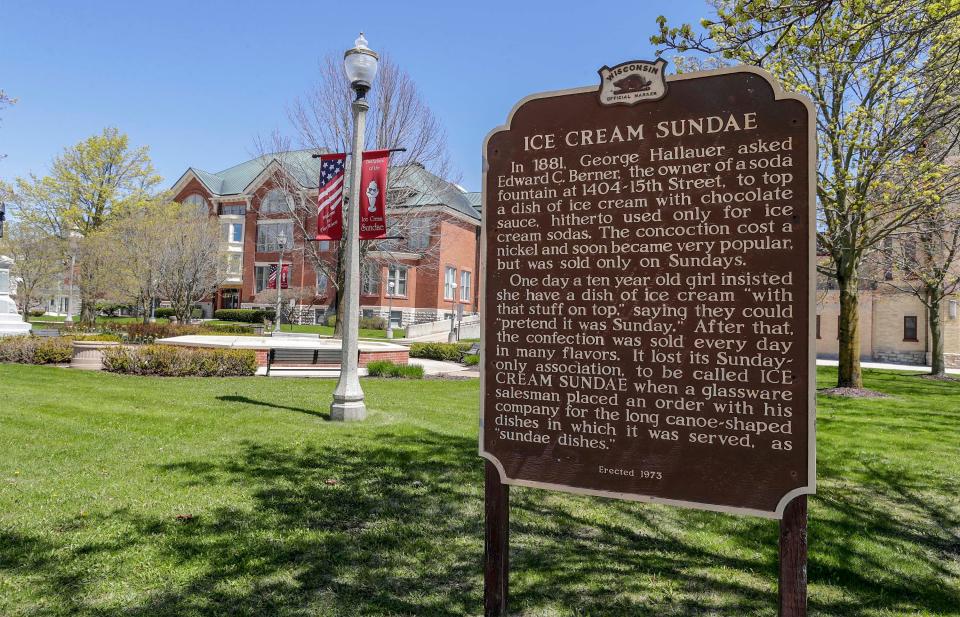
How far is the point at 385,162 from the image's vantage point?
29.3 ft

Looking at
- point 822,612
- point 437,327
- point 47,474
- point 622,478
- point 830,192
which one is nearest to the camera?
point 622,478

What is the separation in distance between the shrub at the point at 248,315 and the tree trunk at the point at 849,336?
36643 mm

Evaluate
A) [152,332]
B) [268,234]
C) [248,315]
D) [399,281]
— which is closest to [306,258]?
[399,281]

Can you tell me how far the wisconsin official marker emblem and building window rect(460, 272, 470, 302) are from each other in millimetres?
43394

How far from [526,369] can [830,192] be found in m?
11.5

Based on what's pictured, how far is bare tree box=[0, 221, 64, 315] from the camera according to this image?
119 feet

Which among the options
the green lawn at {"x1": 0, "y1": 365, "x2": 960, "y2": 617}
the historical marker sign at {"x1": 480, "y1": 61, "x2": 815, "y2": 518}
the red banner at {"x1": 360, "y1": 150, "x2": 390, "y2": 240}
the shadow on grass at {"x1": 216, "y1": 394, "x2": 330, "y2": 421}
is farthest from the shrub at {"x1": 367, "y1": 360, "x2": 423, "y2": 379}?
the historical marker sign at {"x1": 480, "y1": 61, "x2": 815, "y2": 518}

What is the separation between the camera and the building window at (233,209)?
50.4 m

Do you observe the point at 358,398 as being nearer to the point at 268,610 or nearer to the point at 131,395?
the point at 131,395

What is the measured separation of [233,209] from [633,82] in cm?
5258

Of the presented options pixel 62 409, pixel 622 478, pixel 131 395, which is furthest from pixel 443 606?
pixel 131 395

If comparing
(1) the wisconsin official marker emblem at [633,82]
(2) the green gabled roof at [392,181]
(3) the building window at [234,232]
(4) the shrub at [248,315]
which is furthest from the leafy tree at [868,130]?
(3) the building window at [234,232]

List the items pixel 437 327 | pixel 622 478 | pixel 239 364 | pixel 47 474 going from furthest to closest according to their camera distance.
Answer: pixel 437 327
pixel 239 364
pixel 47 474
pixel 622 478

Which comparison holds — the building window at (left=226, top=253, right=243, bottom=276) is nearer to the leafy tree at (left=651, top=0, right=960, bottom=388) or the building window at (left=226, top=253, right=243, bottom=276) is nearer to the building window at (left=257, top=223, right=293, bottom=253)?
the building window at (left=257, top=223, right=293, bottom=253)
